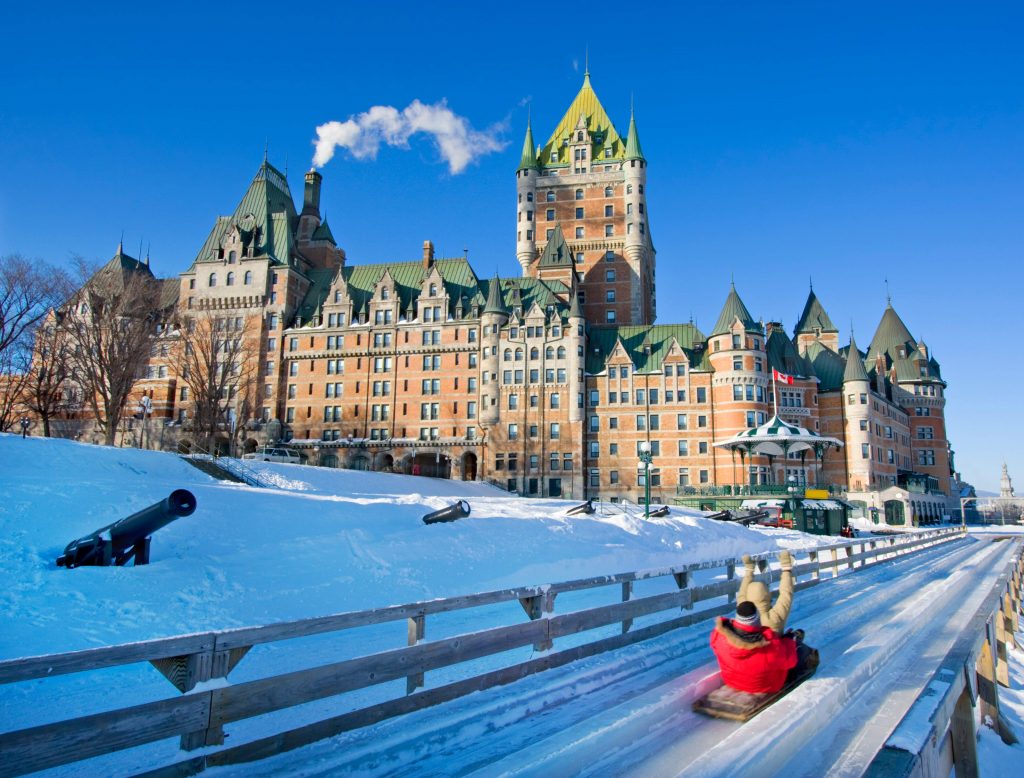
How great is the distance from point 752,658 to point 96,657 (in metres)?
5.54

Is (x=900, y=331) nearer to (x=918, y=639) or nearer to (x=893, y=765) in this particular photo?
(x=918, y=639)

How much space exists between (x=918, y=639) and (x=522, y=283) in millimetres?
60945

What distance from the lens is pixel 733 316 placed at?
6275 centimetres

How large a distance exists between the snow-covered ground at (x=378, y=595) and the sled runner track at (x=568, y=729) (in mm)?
23

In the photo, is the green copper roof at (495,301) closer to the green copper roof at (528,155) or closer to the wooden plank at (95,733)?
the green copper roof at (528,155)

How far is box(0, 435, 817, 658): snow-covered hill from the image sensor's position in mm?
11367

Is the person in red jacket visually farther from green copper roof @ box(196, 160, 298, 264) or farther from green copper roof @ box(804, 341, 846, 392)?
green copper roof @ box(196, 160, 298, 264)

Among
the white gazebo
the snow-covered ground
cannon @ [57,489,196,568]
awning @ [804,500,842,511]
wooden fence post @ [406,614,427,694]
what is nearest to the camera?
the snow-covered ground

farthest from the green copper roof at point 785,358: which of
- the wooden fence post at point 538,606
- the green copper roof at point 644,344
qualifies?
the wooden fence post at point 538,606

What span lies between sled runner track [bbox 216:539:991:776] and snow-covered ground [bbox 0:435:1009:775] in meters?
0.02

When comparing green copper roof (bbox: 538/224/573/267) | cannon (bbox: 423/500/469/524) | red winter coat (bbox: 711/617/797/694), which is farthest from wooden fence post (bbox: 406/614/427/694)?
green copper roof (bbox: 538/224/573/267)

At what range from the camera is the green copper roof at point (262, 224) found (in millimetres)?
70500

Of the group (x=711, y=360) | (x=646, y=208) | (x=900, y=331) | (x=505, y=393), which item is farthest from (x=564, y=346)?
(x=900, y=331)

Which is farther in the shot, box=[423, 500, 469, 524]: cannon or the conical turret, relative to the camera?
the conical turret
